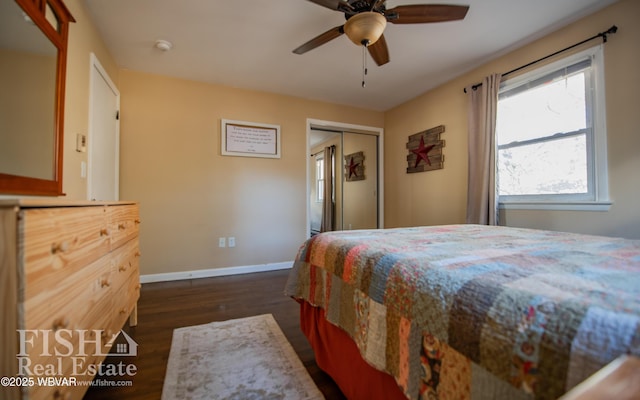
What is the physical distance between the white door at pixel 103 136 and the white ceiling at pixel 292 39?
0.41m

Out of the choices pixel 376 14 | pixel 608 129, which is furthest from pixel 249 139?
pixel 608 129

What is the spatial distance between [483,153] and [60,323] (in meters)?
3.28

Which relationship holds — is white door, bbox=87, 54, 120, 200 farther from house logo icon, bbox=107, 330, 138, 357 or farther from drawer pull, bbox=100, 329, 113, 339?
drawer pull, bbox=100, 329, 113, 339

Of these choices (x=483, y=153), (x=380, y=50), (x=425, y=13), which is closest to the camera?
(x=425, y=13)

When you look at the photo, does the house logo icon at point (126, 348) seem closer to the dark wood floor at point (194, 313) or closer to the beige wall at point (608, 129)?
the dark wood floor at point (194, 313)

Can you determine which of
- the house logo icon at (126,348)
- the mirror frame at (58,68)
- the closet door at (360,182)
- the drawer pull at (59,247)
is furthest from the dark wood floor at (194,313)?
the closet door at (360,182)

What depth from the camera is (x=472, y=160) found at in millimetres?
2861

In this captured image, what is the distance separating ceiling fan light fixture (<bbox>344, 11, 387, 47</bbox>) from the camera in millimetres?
1623

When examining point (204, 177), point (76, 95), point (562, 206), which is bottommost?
point (562, 206)

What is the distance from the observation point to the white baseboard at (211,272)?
2.99 meters

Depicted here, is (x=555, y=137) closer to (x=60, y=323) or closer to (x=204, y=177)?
(x=60, y=323)

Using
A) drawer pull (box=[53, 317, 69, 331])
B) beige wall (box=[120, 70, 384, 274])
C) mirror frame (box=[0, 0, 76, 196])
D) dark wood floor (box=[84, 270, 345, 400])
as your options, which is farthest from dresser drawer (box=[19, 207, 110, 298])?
beige wall (box=[120, 70, 384, 274])

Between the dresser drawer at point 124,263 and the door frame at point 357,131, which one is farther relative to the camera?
the door frame at point 357,131

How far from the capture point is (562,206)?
2.23m
